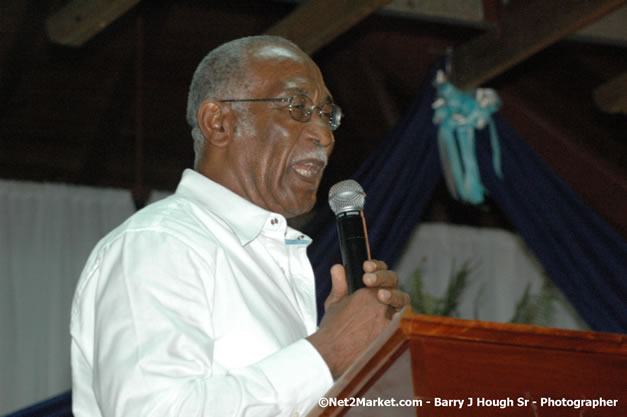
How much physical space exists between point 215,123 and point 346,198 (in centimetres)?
41

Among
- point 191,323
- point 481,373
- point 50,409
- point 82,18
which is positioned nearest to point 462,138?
point 82,18

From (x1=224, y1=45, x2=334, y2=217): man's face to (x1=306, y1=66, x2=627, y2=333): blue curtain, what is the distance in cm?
143

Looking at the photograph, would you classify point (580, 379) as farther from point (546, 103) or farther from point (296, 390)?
point (546, 103)

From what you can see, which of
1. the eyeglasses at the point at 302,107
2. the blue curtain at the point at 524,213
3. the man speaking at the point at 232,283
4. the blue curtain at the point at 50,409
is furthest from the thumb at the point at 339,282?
the blue curtain at the point at 524,213

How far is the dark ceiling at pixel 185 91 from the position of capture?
433 centimetres

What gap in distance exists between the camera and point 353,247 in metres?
1.57

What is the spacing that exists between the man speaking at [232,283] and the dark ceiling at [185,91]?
244 cm

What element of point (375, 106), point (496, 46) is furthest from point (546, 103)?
point (375, 106)

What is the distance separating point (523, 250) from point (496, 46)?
232 cm

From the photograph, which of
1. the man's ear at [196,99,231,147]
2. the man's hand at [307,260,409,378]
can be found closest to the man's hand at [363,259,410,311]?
the man's hand at [307,260,409,378]

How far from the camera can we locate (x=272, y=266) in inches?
69.1

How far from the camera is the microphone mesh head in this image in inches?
64.9

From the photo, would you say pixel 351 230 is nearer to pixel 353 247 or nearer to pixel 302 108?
pixel 353 247

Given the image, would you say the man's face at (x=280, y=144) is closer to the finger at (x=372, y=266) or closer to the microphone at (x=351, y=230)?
the microphone at (x=351, y=230)
